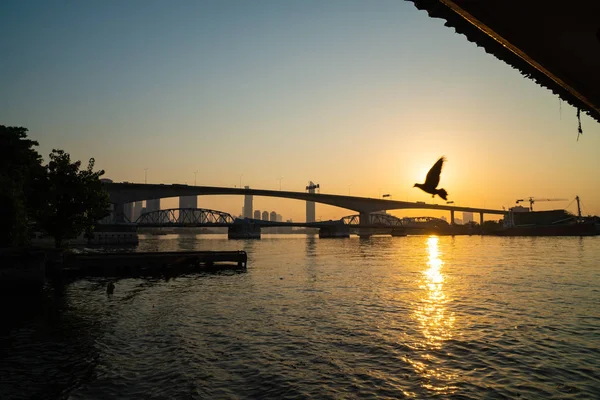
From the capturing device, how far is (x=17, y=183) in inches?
1587

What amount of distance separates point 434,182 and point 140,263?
1878 inches

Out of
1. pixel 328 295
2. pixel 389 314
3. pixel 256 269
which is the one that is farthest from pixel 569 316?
pixel 256 269

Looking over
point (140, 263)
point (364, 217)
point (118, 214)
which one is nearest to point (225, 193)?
point (118, 214)

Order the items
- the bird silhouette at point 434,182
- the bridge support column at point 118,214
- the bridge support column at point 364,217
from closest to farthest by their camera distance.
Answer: the bird silhouette at point 434,182 < the bridge support column at point 118,214 < the bridge support column at point 364,217

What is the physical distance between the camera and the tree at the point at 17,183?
36.9 m

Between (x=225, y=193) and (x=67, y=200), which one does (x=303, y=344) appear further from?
(x=225, y=193)

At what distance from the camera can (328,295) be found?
32.6 meters

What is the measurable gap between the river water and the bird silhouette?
9.23 metres

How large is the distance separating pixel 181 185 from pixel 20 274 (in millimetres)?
108693

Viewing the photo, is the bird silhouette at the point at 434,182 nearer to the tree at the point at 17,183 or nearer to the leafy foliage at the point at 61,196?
the tree at the point at 17,183

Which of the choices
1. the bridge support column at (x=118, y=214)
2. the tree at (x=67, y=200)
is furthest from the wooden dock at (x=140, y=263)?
the bridge support column at (x=118, y=214)

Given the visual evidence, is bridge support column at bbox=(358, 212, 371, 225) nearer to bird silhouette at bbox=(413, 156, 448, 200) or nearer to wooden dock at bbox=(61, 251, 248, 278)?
wooden dock at bbox=(61, 251, 248, 278)

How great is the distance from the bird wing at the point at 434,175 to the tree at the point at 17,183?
41.6m

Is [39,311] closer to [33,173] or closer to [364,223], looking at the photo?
[33,173]
